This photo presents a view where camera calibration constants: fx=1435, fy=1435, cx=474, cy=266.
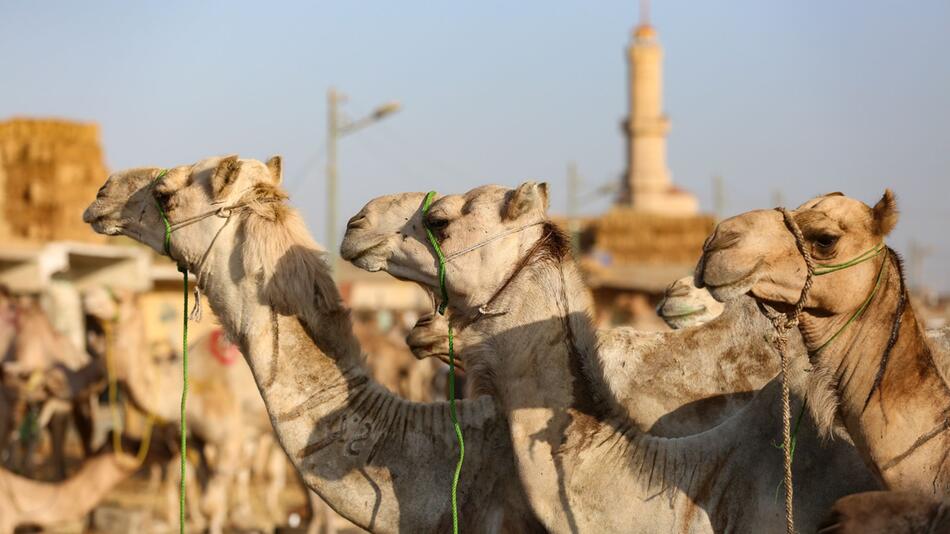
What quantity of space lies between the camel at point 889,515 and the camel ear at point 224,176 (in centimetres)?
301

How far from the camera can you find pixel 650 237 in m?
47.7

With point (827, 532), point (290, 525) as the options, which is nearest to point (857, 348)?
point (827, 532)

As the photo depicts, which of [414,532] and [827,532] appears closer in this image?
[827,532]

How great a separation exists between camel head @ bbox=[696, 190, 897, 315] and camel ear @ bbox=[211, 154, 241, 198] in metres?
2.21

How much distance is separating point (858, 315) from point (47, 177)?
22750 mm

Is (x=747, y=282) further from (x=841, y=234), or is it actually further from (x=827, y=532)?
(x=827, y=532)

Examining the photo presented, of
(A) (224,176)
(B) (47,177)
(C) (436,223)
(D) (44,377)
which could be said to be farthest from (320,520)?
(B) (47,177)

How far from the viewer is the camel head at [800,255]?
4.58 metres

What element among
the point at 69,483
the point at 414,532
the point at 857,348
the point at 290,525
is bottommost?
the point at 290,525

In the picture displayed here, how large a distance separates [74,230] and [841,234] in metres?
22.2

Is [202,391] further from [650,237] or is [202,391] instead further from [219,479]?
[650,237]

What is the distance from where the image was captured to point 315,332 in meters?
5.95

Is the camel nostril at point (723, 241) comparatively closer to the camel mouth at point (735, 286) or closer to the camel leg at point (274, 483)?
the camel mouth at point (735, 286)

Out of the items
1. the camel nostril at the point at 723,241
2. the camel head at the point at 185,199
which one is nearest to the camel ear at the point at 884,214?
the camel nostril at the point at 723,241
